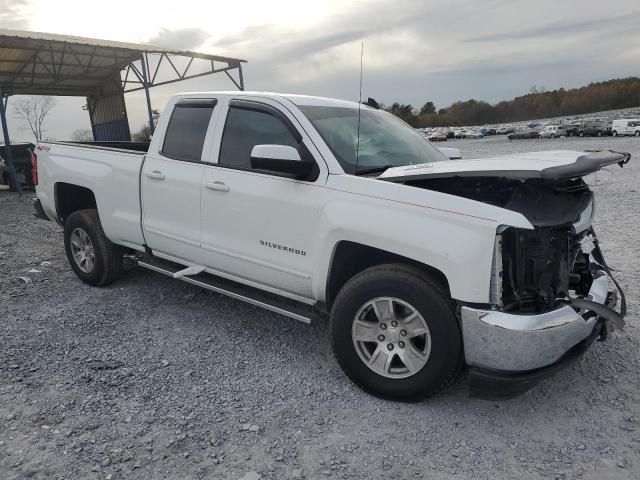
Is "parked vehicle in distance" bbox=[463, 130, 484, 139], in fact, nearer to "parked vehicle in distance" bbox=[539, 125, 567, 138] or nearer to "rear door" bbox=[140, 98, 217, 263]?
"parked vehicle in distance" bbox=[539, 125, 567, 138]

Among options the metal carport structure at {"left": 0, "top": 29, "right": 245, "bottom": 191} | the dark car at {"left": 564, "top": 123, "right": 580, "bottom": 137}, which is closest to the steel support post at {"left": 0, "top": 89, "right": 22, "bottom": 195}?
the metal carport structure at {"left": 0, "top": 29, "right": 245, "bottom": 191}

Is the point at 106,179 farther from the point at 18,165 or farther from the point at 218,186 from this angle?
the point at 18,165

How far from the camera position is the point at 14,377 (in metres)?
3.56

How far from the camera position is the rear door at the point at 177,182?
13.7ft

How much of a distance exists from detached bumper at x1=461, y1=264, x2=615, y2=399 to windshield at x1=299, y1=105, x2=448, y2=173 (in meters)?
1.34

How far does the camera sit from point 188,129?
4.37 metres

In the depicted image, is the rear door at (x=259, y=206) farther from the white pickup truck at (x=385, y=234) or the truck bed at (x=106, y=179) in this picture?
the truck bed at (x=106, y=179)

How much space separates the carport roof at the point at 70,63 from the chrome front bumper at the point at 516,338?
13397mm

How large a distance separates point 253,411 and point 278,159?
159cm

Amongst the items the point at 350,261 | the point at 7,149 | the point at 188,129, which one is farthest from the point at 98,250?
the point at 7,149

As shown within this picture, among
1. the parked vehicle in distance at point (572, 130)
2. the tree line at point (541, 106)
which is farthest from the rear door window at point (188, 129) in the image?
the tree line at point (541, 106)

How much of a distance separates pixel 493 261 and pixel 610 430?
1.22 m

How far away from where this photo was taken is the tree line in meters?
107

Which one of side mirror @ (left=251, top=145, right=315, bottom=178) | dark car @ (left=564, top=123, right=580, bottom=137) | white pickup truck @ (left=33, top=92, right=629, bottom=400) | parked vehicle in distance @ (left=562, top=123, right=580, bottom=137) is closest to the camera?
white pickup truck @ (left=33, top=92, right=629, bottom=400)
